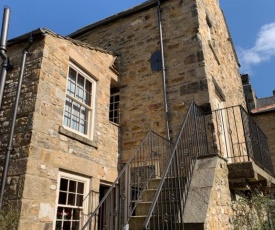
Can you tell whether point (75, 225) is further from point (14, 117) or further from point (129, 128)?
point (129, 128)

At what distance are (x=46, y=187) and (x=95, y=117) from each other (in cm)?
240

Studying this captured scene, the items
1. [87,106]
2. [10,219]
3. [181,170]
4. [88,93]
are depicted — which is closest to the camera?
[10,219]

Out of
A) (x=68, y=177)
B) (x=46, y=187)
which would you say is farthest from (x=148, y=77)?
(x=46, y=187)

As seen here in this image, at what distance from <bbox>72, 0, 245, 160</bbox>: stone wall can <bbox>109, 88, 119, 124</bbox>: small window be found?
295 mm

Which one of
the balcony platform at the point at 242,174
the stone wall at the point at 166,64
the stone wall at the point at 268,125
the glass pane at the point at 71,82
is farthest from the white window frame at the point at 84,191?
the stone wall at the point at 268,125

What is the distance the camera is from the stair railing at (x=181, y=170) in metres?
4.36

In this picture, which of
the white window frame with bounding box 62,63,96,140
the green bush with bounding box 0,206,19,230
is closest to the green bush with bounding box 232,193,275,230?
the white window frame with bounding box 62,63,96,140

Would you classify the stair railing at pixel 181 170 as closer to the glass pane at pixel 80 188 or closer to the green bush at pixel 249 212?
the green bush at pixel 249 212

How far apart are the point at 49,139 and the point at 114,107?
357cm

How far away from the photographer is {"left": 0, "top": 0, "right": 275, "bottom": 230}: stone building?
15.7 feet

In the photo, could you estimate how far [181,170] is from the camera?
5.17 meters

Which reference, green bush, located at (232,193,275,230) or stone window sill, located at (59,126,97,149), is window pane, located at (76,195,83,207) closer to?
stone window sill, located at (59,126,97,149)

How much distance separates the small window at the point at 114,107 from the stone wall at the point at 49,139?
1028 millimetres

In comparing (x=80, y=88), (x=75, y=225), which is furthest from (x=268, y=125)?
(x=75, y=225)
